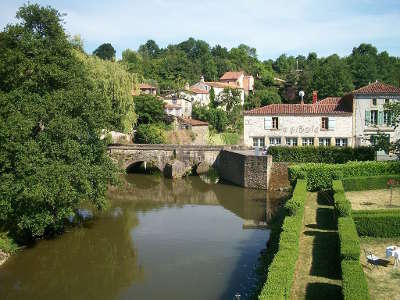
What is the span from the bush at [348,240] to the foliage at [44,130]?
12429 mm

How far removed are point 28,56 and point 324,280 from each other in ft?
60.6

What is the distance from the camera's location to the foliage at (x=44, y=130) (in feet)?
70.8

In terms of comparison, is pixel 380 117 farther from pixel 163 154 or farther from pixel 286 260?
pixel 286 260

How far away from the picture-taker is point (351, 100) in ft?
138

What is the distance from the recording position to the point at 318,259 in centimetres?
1608

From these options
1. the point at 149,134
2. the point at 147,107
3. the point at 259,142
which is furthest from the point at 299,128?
the point at 147,107

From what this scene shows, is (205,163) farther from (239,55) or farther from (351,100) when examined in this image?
(239,55)

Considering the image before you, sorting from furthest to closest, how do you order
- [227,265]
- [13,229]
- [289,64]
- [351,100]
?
[289,64] < [351,100] < [13,229] < [227,265]

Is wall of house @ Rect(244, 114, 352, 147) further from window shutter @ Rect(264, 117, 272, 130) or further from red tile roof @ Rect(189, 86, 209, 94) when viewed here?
red tile roof @ Rect(189, 86, 209, 94)

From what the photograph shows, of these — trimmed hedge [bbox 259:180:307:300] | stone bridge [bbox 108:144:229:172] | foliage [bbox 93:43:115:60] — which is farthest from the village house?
foliage [bbox 93:43:115:60]

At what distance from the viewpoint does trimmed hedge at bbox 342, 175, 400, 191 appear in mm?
27797

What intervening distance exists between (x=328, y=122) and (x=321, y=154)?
18.9 feet

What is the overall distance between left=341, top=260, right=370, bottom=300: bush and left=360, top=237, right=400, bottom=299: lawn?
35.4 inches

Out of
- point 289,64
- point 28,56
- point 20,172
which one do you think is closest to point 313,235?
point 20,172
